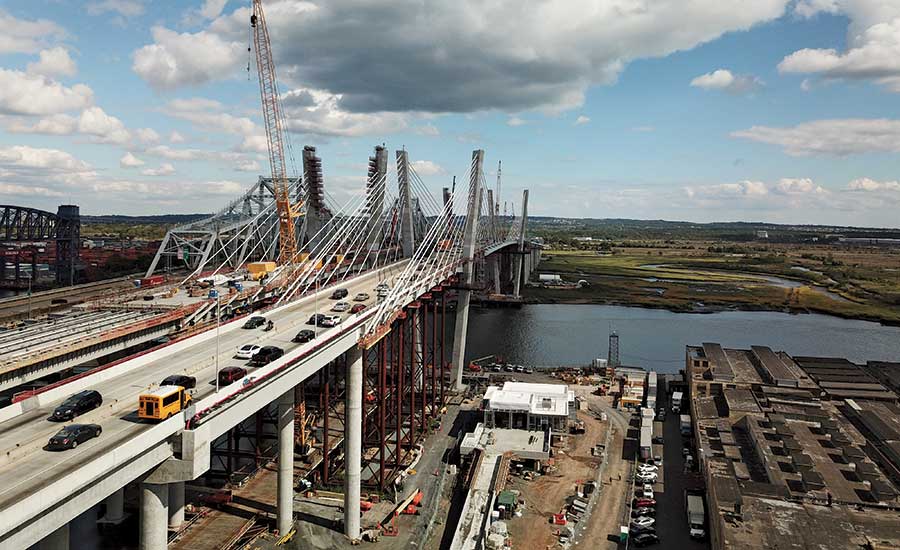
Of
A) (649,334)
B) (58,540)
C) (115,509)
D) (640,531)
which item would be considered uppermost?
(58,540)

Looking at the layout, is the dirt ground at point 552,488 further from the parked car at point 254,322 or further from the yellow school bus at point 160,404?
the yellow school bus at point 160,404

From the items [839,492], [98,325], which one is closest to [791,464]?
[839,492]

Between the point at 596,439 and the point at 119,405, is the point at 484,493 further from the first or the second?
the point at 119,405

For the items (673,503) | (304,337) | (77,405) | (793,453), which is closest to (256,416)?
(304,337)

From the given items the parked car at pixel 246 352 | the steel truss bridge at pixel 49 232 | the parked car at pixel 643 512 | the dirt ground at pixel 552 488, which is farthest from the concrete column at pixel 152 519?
the steel truss bridge at pixel 49 232

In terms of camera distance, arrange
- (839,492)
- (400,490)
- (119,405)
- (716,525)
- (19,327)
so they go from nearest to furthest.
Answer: (119,405) < (716,525) < (839,492) < (400,490) < (19,327)

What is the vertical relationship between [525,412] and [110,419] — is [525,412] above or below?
below

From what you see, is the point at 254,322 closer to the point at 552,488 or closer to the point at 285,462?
the point at 285,462
